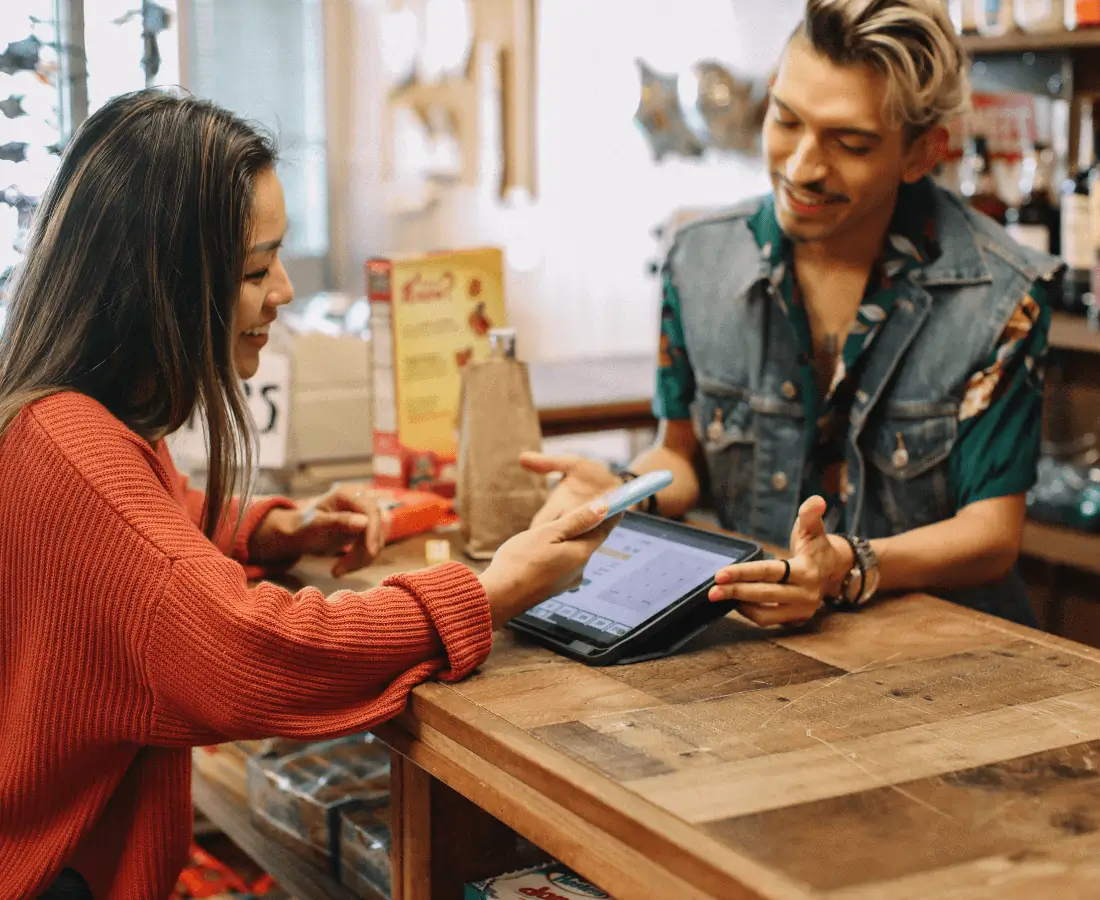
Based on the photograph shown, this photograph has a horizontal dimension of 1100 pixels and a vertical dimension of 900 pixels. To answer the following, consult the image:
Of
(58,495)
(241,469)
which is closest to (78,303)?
(58,495)

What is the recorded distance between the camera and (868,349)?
72.7 inches

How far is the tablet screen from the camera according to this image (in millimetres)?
1358

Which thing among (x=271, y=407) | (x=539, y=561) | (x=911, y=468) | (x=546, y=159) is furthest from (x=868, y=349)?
(x=546, y=159)

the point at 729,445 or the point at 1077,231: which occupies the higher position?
the point at 1077,231

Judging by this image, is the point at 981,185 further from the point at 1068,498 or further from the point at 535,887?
the point at 535,887

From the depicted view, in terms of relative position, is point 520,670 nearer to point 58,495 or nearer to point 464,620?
point 464,620

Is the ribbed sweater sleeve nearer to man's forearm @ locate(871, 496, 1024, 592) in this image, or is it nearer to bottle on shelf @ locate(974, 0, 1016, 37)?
man's forearm @ locate(871, 496, 1024, 592)

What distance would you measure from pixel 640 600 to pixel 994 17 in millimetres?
2107

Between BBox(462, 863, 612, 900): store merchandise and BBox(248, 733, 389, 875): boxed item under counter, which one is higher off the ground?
BBox(462, 863, 612, 900): store merchandise

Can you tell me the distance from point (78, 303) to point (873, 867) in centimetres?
87

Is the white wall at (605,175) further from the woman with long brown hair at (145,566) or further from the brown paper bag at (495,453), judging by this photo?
the woman with long brown hair at (145,566)

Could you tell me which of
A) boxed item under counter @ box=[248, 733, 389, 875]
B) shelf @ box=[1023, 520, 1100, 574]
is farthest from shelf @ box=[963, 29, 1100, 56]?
boxed item under counter @ box=[248, 733, 389, 875]

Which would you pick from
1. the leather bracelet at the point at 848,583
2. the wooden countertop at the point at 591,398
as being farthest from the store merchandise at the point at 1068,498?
the leather bracelet at the point at 848,583

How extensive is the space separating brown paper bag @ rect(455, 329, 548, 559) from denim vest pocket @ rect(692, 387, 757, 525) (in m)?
0.43
